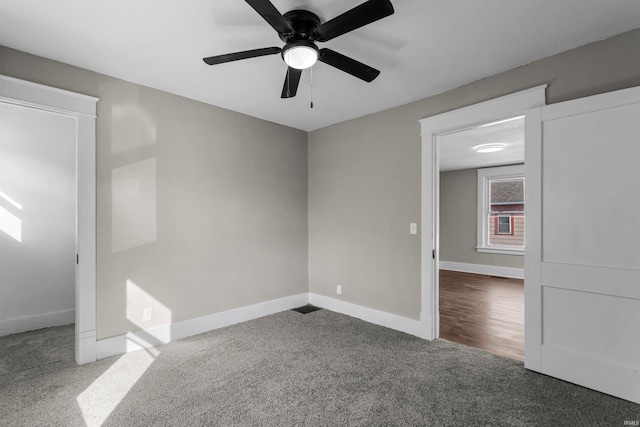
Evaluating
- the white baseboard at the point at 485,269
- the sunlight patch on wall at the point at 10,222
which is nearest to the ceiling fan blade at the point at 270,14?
the sunlight patch on wall at the point at 10,222

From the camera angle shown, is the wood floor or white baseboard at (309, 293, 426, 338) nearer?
the wood floor

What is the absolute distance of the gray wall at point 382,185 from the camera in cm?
248

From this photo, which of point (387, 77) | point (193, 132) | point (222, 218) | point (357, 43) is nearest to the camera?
point (357, 43)

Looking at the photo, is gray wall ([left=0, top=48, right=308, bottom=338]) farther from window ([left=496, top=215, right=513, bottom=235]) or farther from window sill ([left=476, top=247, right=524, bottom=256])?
window ([left=496, top=215, right=513, bottom=235])

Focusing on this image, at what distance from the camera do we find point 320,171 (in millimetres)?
4371

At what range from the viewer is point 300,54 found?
74.1 inches

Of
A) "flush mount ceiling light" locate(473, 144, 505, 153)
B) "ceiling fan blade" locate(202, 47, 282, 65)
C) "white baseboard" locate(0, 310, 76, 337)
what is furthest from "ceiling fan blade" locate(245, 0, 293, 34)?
"flush mount ceiling light" locate(473, 144, 505, 153)

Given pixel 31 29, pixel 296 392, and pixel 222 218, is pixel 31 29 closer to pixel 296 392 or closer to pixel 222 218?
pixel 222 218

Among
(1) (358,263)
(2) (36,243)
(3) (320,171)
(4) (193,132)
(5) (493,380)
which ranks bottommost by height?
(5) (493,380)

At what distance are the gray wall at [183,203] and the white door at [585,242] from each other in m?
2.77

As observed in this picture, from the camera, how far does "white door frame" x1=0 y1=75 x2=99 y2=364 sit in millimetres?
2631

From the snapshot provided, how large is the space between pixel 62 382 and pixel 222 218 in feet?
6.30

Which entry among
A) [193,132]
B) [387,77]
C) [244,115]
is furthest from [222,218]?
[387,77]

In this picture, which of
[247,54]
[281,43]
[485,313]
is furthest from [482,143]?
[247,54]
